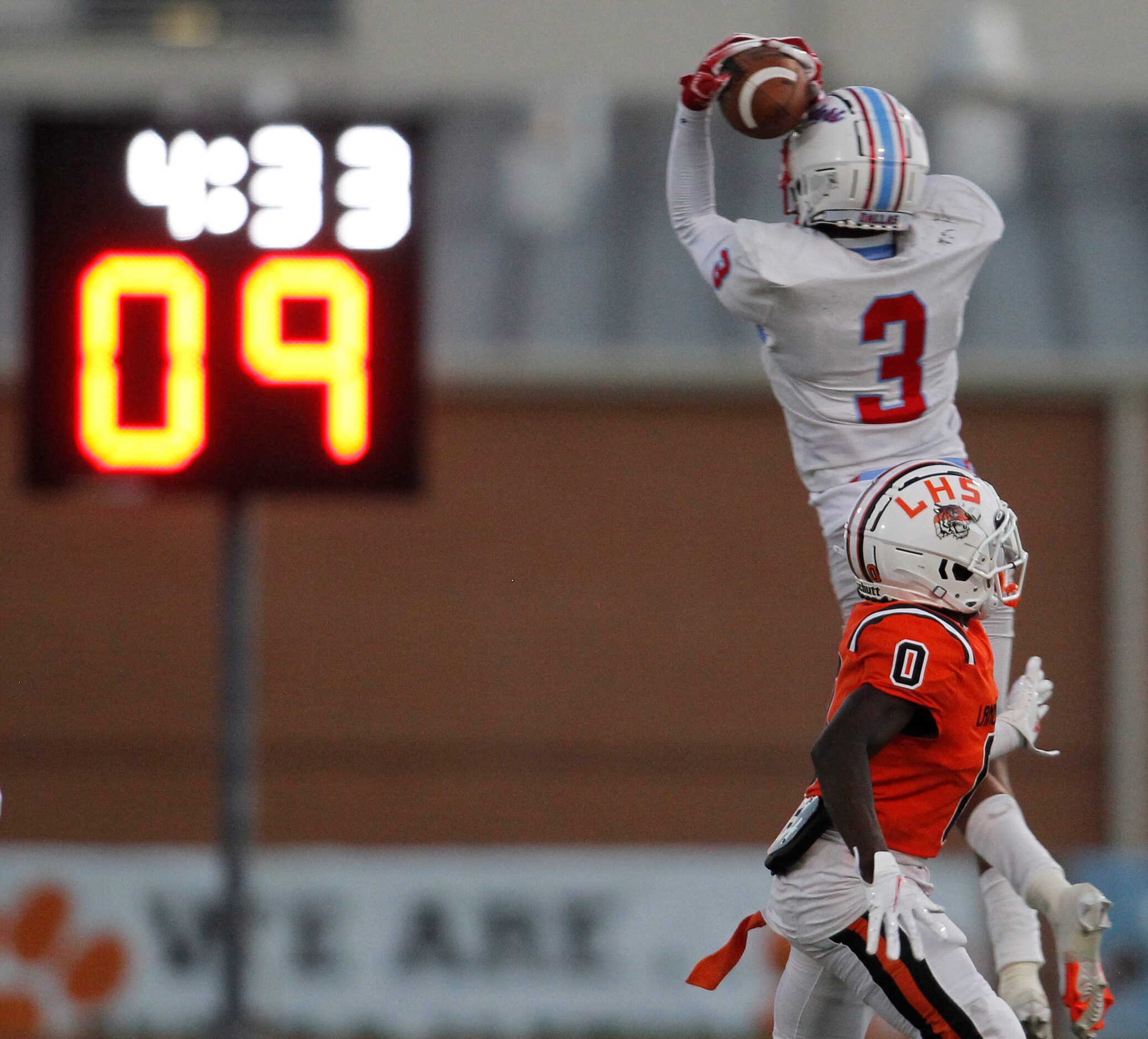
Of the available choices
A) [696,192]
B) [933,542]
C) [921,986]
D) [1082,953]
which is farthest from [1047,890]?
[696,192]

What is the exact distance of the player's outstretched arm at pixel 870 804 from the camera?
3098 millimetres

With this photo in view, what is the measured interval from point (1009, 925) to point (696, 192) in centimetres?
179

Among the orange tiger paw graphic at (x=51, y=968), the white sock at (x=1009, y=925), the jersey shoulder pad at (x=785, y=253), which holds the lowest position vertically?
the orange tiger paw graphic at (x=51, y=968)

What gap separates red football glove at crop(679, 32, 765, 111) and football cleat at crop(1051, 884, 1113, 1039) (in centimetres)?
179

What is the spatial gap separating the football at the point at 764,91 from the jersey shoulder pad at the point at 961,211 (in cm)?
44

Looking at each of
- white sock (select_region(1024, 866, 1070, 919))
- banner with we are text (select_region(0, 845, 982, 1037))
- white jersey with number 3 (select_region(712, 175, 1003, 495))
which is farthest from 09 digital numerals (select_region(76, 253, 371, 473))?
banner with we are text (select_region(0, 845, 982, 1037))

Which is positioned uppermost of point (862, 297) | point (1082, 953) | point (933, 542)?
point (862, 297)

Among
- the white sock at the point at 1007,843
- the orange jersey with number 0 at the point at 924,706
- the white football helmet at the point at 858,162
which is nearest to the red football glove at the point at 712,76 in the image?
the white football helmet at the point at 858,162

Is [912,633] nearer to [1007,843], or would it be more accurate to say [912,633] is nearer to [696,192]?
[1007,843]

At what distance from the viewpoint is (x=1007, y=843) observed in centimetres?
375

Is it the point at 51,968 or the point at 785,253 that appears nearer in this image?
the point at 785,253

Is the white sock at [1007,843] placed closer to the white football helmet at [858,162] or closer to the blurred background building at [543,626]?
the white football helmet at [858,162]

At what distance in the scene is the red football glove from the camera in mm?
3557

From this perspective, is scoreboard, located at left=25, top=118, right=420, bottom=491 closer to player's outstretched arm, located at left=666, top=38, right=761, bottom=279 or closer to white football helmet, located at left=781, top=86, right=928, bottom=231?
player's outstretched arm, located at left=666, top=38, right=761, bottom=279
